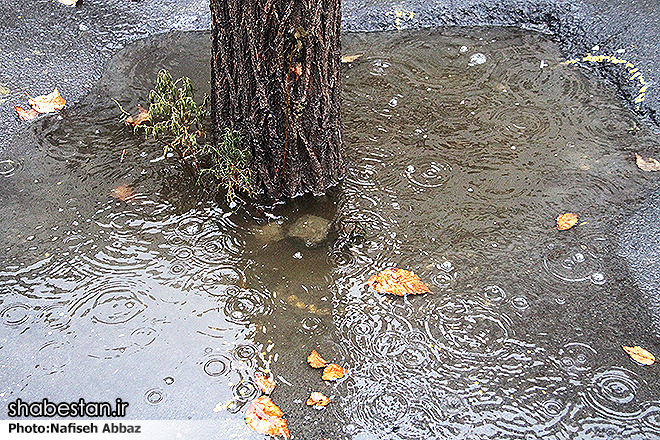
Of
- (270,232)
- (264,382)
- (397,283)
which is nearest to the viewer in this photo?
(264,382)

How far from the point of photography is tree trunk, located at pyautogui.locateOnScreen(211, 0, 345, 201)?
8.91 ft

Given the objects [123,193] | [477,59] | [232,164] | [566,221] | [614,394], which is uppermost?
[232,164]

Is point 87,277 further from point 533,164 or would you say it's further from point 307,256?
point 533,164

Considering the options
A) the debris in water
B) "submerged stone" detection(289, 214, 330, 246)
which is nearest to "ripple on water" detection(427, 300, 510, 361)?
"submerged stone" detection(289, 214, 330, 246)

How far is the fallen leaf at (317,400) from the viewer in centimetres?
229

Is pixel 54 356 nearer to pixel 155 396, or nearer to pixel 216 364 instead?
pixel 155 396

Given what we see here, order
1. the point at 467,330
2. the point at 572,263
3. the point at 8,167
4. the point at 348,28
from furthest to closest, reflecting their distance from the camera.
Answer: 1. the point at 348,28
2. the point at 8,167
3. the point at 572,263
4. the point at 467,330

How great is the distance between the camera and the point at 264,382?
92.6 inches

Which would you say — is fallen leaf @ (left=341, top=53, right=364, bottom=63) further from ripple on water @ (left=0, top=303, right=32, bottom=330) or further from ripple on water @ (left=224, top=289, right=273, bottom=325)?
ripple on water @ (left=0, top=303, right=32, bottom=330)

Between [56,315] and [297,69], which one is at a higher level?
[297,69]

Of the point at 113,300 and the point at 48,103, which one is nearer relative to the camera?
the point at 113,300

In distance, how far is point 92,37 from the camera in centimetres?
452

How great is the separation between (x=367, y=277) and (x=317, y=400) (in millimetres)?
693

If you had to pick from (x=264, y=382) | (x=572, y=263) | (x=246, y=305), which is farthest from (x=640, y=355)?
(x=246, y=305)
